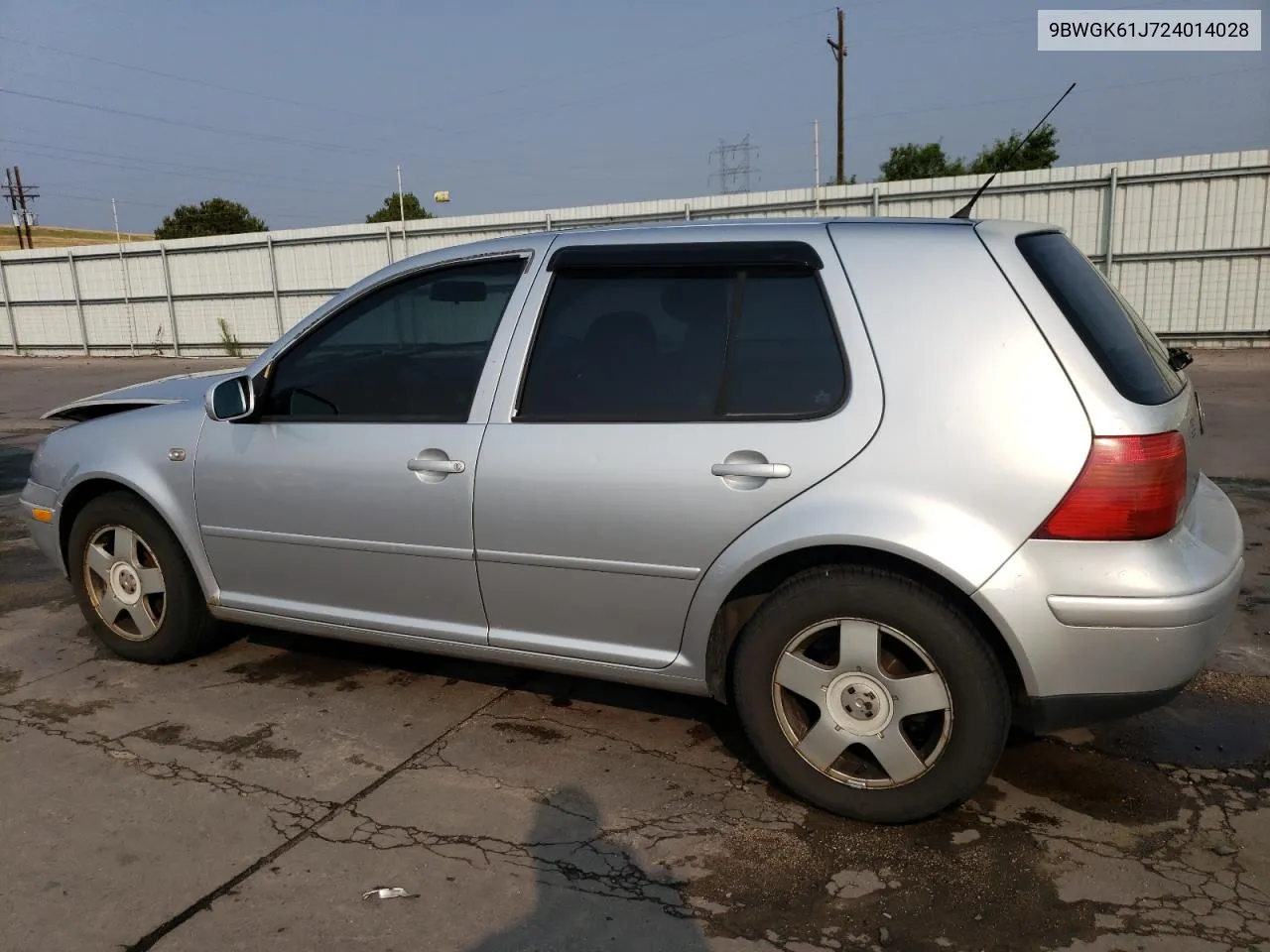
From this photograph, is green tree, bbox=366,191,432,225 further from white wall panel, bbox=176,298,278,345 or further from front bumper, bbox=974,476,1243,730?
front bumper, bbox=974,476,1243,730

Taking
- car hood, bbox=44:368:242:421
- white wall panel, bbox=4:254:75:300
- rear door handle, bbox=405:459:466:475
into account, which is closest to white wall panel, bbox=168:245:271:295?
white wall panel, bbox=4:254:75:300

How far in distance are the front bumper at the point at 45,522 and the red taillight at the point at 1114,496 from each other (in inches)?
158

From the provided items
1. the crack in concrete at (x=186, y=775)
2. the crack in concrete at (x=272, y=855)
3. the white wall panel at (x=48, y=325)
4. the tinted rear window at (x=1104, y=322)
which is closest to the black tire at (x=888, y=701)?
the tinted rear window at (x=1104, y=322)

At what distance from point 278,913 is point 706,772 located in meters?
1.36

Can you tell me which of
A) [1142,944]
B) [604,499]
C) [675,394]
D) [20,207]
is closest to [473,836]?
[604,499]

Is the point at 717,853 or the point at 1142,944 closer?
the point at 1142,944

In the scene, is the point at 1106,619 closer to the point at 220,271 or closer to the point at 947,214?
the point at 947,214

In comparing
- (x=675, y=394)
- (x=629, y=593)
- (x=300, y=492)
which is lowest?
(x=629, y=593)

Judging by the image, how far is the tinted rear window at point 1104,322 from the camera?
267cm

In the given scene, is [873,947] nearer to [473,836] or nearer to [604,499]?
[473,836]

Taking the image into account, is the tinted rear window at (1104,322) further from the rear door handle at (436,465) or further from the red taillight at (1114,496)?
the rear door handle at (436,465)

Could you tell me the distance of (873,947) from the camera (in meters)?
2.35

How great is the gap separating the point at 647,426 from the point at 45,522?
2.97 meters

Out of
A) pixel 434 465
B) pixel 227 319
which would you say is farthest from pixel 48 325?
pixel 434 465
